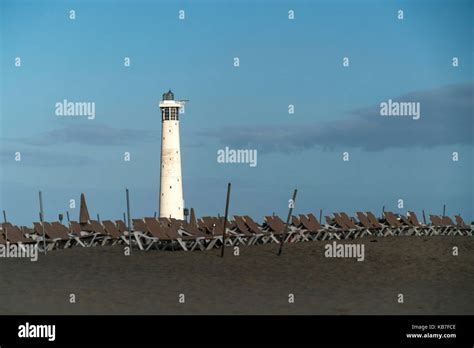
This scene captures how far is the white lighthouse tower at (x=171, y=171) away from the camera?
41.7m

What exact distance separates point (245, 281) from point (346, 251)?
752cm

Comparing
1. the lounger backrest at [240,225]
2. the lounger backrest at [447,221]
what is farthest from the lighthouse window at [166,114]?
the lounger backrest at [447,221]

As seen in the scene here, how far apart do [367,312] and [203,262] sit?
353 inches

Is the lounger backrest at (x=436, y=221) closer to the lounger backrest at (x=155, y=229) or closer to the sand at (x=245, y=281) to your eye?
the sand at (x=245, y=281)

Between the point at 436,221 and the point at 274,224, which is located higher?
the point at 436,221

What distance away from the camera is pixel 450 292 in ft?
62.8

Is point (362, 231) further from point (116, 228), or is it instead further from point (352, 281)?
point (352, 281)

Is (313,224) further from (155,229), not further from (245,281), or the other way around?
(245,281)

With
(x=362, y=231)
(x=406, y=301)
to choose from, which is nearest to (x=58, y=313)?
(x=406, y=301)

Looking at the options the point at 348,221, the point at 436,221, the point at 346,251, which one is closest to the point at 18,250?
the point at 346,251

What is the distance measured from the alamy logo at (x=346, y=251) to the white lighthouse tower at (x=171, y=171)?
14.8 metres
